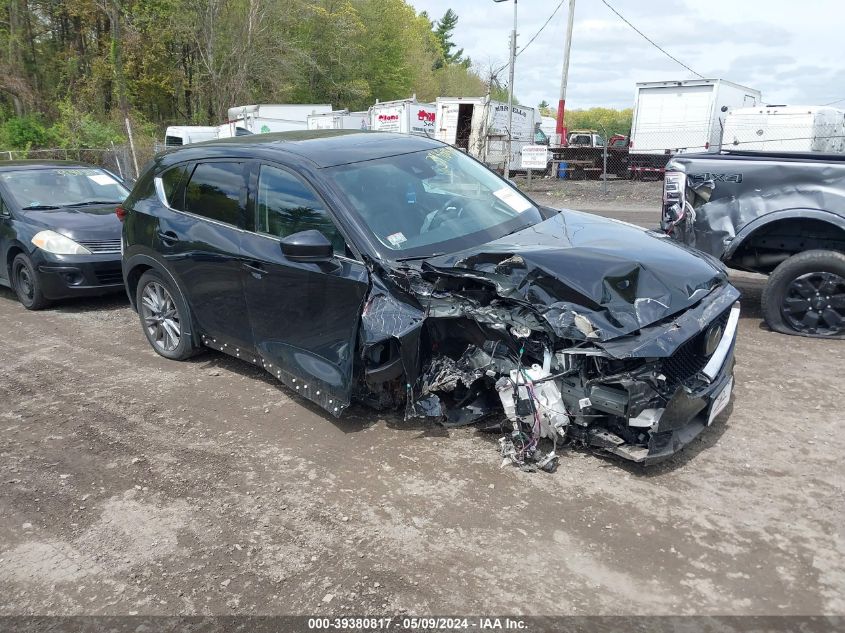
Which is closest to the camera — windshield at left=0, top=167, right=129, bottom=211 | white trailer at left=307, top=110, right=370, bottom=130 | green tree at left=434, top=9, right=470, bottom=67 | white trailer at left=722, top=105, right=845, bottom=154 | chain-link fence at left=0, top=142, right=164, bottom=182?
windshield at left=0, top=167, right=129, bottom=211

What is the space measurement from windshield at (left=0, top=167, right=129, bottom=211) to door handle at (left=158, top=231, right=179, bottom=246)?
359 centimetres

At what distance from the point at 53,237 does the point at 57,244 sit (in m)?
0.11

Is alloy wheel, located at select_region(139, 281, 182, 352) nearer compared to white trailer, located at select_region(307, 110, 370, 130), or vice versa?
alloy wheel, located at select_region(139, 281, 182, 352)

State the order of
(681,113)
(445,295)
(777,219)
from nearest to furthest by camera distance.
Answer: (445,295) → (777,219) → (681,113)

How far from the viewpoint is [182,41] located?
35.5m

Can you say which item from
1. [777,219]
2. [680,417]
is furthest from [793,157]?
[680,417]

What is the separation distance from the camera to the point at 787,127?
19484 millimetres

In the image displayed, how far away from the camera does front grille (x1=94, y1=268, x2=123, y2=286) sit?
7328 mm

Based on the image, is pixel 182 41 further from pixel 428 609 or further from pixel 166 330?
pixel 428 609

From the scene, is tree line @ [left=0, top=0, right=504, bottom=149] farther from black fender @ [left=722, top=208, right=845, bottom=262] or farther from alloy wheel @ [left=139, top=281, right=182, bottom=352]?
black fender @ [left=722, top=208, right=845, bottom=262]

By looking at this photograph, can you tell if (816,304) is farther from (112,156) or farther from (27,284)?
(112,156)

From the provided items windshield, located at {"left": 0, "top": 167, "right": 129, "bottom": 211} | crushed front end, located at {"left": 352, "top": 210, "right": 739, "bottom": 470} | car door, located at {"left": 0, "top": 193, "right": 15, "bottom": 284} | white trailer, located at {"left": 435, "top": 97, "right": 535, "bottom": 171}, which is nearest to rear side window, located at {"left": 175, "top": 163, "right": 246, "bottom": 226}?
crushed front end, located at {"left": 352, "top": 210, "right": 739, "bottom": 470}

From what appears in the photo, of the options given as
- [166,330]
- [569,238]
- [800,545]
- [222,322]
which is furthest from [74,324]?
[800,545]

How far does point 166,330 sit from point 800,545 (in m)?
4.84
